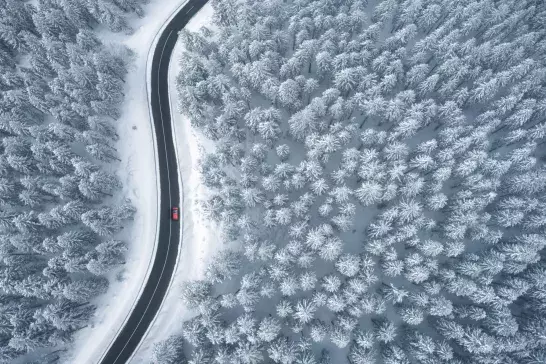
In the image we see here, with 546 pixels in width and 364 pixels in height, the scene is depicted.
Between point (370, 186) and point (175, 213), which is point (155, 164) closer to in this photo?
point (175, 213)

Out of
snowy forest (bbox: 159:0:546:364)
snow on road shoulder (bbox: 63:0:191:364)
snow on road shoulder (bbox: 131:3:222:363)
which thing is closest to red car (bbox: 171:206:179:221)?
snow on road shoulder (bbox: 131:3:222:363)

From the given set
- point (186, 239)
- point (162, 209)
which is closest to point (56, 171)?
point (162, 209)

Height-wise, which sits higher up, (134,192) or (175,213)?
(134,192)

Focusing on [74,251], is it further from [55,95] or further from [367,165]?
[367,165]

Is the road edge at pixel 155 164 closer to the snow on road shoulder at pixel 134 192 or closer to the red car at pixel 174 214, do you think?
the snow on road shoulder at pixel 134 192

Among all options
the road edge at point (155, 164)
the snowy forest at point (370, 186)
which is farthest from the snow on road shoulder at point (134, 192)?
the snowy forest at point (370, 186)

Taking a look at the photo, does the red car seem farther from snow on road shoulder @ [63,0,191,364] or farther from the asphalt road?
snow on road shoulder @ [63,0,191,364]

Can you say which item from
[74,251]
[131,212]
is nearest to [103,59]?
[131,212]

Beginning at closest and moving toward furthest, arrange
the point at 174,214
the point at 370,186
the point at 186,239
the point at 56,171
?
the point at 370,186
the point at 56,171
the point at 186,239
the point at 174,214
